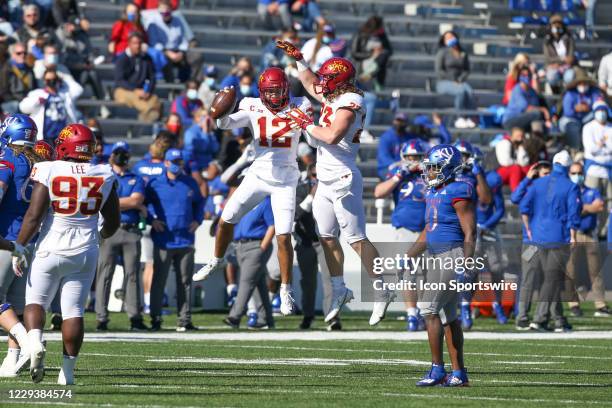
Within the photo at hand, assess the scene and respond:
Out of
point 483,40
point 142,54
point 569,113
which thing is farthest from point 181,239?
point 483,40

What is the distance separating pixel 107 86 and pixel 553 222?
930cm

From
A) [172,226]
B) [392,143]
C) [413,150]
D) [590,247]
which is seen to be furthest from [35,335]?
[392,143]

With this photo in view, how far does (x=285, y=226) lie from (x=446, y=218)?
200 centimetres

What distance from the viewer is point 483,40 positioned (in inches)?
1153

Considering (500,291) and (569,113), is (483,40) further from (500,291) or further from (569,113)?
(500,291)

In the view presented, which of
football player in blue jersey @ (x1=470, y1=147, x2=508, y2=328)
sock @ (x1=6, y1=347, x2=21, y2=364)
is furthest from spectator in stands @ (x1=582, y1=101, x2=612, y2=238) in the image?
sock @ (x1=6, y1=347, x2=21, y2=364)

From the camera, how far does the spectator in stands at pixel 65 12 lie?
23016 millimetres

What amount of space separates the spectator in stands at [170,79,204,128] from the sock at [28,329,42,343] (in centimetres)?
1234

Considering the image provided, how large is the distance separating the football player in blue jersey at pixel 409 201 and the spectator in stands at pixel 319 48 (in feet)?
17.7

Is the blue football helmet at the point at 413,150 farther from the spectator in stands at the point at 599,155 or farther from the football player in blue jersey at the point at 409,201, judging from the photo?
the spectator in stands at the point at 599,155

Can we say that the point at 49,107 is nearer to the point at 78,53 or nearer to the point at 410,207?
the point at 78,53

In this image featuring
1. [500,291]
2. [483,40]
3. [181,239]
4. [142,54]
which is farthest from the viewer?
[483,40]

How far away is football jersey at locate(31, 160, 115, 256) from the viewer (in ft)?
33.5

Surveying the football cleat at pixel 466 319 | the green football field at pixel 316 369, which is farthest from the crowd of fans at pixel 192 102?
the football cleat at pixel 466 319
